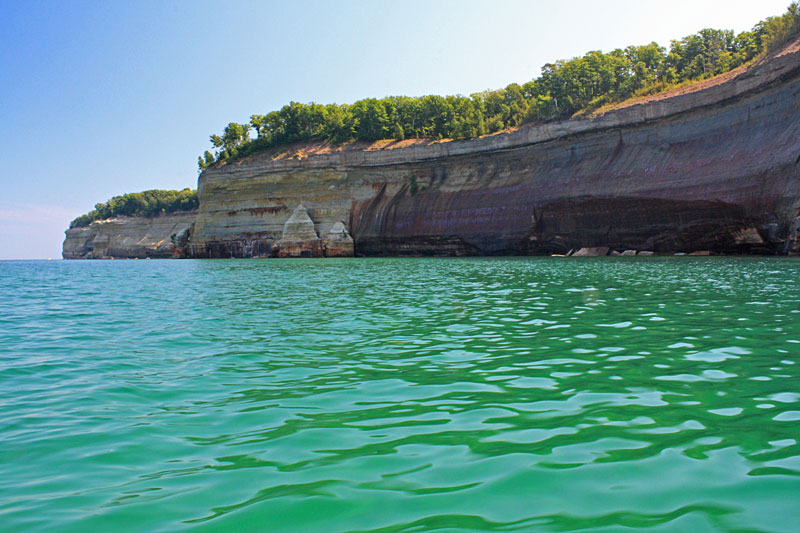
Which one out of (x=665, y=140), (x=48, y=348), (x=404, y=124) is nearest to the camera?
(x=48, y=348)

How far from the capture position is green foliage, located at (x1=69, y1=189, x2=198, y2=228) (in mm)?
120113

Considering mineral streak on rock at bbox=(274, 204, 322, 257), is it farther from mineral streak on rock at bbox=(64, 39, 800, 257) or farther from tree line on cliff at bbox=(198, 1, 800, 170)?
tree line on cliff at bbox=(198, 1, 800, 170)

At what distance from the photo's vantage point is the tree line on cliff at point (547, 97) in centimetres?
5900

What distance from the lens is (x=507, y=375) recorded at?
5.94 m

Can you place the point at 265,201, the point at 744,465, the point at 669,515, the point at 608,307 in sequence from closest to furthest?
the point at 669,515 → the point at 744,465 → the point at 608,307 → the point at 265,201

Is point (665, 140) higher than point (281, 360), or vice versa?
point (665, 140)

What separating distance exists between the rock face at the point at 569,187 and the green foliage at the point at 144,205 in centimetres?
5713

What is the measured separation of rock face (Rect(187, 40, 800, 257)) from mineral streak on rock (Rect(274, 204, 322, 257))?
0.73 meters

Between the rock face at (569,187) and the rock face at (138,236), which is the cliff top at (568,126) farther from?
the rock face at (138,236)

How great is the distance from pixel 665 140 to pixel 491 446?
4213 cm

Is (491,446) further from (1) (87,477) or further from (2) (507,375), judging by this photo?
(1) (87,477)

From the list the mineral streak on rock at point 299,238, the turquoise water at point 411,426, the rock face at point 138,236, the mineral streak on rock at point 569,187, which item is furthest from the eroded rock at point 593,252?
the rock face at point 138,236

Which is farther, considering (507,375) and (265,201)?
(265,201)

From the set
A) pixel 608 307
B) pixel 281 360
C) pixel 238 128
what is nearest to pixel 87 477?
pixel 281 360
